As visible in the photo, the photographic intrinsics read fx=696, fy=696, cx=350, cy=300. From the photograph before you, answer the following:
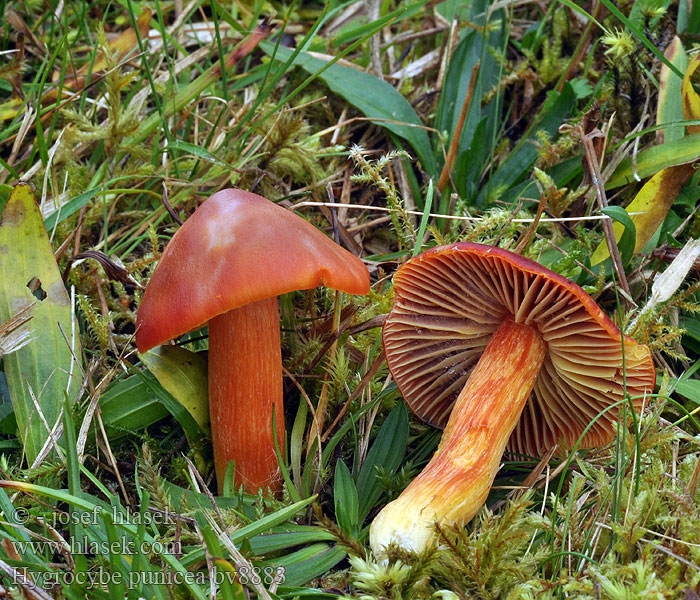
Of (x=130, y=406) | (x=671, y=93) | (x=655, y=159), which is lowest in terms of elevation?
(x=130, y=406)

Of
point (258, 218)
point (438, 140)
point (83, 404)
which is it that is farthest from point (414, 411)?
point (438, 140)

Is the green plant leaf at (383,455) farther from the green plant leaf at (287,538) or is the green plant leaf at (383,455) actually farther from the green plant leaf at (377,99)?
the green plant leaf at (377,99)

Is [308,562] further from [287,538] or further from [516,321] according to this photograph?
[516,321]

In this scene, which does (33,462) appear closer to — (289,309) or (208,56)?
(289,309)

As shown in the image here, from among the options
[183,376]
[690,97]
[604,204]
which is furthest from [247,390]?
[690,97]

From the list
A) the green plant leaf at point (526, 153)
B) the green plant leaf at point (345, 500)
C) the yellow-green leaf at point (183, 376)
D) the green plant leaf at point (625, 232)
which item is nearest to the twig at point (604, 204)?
the green plant leaf at point (625, 232)

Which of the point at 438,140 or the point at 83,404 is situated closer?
the point at 83,404

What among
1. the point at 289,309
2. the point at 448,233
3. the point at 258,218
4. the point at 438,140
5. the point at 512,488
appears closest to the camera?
the point at 258,218
